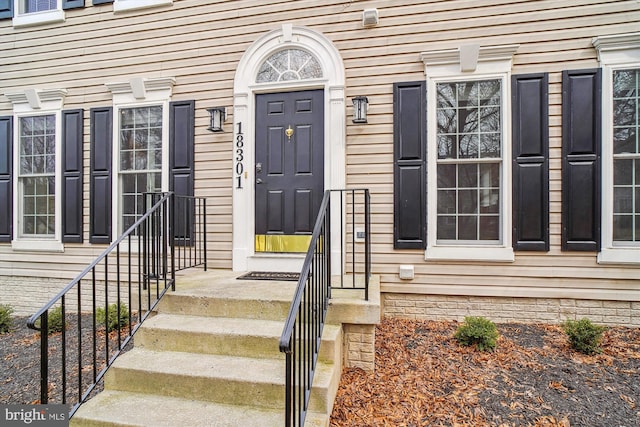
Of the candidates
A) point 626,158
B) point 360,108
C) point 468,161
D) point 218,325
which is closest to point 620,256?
point 626,158

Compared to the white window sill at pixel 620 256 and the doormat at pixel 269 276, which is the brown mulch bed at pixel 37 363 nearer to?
the doormat at pixel 269 276

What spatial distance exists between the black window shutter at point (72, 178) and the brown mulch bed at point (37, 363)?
1238 millimetres

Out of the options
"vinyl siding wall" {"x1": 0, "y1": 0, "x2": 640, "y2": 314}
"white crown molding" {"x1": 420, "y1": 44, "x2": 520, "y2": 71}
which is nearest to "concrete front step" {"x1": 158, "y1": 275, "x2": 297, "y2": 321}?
"vinyl siding wall" {"x1": 0, "y1": 0, "x2": 640, "y2": 314}

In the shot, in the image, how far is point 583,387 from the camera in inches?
101

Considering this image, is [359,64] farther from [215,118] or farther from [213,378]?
[213,378]

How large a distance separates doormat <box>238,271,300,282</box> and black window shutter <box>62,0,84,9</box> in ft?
14.3

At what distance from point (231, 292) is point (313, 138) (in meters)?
2.00

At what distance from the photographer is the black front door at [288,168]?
13.4 feet

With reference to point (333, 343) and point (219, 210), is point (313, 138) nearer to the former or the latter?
point (219, 210)

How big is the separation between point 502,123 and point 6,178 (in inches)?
259

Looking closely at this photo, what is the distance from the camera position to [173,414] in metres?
2.13

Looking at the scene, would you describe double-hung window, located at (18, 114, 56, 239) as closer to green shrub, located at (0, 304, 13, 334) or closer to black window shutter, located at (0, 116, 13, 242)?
black window shutter, located at (0, 116, 13, 242)

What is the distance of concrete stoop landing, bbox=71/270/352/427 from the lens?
6.98 feet

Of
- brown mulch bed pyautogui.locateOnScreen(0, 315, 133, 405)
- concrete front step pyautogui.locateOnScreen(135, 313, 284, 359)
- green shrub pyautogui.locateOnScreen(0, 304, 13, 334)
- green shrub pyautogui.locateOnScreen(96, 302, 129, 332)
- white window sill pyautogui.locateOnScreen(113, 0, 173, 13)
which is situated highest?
white window sill pyautogui.locateOnScreen(113, 0, 173, 13)
